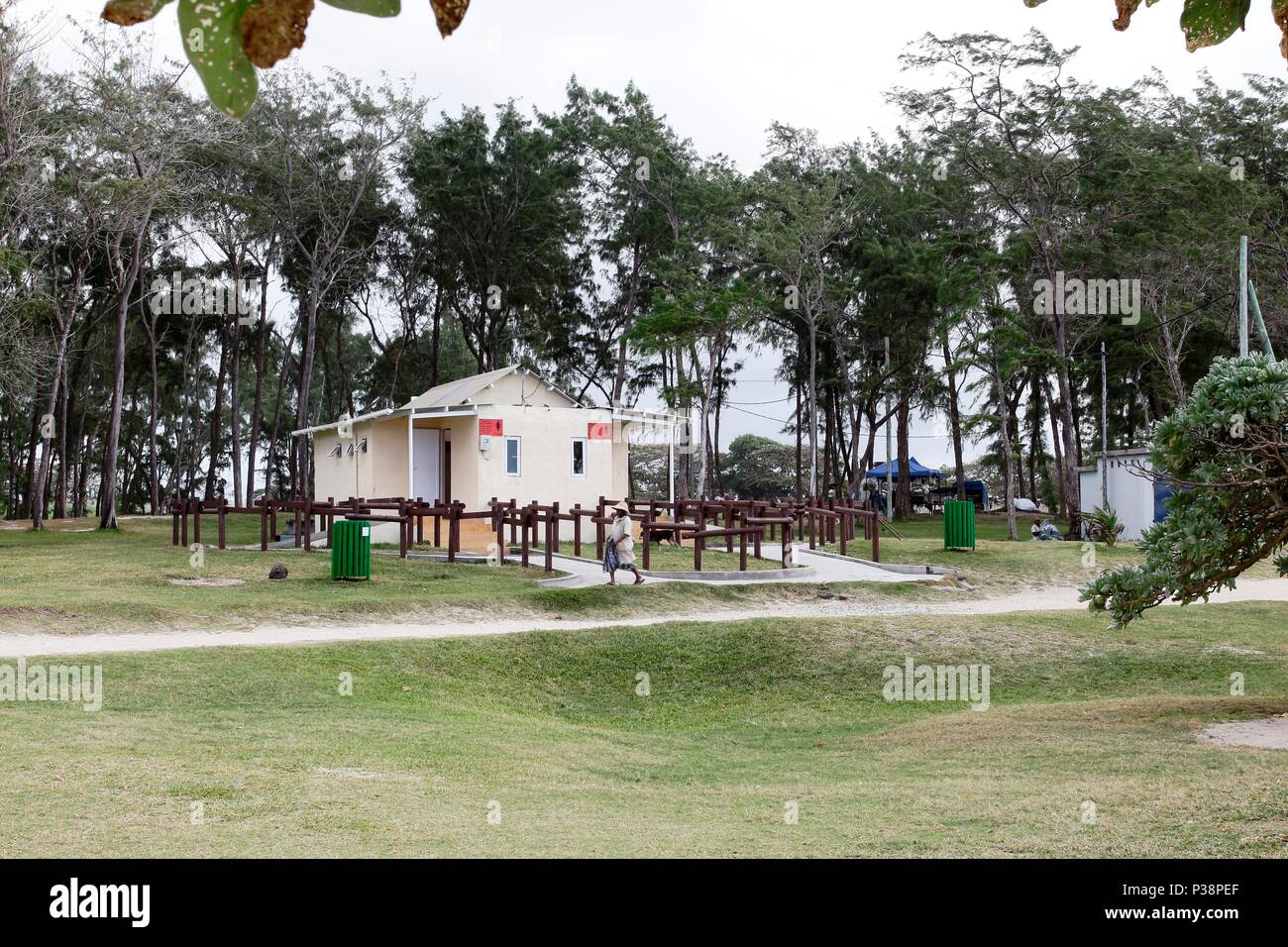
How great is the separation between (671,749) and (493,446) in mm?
21047

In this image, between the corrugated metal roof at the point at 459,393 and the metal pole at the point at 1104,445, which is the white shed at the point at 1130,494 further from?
the corrugated metal roof at the point at 459,393

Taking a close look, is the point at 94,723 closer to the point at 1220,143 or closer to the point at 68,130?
the point at 68,130

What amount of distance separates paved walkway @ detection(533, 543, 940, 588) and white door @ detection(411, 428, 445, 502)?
972cm

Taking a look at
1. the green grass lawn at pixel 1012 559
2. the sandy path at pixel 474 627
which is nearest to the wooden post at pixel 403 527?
the sandy path at pixel 474 627

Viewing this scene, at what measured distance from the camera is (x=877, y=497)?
182 feet

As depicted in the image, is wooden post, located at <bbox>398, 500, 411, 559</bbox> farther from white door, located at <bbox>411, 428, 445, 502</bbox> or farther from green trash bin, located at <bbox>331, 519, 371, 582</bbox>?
white door, located at <bbox>411, 428, 445, 502</bbox>

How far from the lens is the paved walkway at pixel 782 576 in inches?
854

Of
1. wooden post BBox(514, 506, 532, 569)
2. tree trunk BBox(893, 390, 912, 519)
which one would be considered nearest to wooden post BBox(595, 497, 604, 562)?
wooden post BBox(514, 506, 532, 569)

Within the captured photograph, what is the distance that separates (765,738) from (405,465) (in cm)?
2406

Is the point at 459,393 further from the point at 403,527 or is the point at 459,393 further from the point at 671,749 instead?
the point at 671,749

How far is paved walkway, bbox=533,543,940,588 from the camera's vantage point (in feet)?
71.2

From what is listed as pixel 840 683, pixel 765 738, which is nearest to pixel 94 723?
pixel 765 738

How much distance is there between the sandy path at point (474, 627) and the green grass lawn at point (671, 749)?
889 mm

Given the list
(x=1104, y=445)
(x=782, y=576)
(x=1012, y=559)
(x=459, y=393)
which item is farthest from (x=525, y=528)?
(x=1104, y=445)
